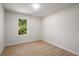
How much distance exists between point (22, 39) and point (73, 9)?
11.7 feet

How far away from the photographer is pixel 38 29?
559 centimetres

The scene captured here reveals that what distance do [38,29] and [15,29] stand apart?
1945 millimetres

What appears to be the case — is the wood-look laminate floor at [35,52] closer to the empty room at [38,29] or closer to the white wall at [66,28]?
the empty room at [38,29]

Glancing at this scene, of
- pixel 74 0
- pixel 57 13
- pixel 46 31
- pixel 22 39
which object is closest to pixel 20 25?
pixel 22 39

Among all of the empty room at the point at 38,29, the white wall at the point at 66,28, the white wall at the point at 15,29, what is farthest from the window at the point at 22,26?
the white wall at the point at 66,28

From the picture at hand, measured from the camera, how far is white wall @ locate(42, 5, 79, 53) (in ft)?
9.16

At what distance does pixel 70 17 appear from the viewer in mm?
3020

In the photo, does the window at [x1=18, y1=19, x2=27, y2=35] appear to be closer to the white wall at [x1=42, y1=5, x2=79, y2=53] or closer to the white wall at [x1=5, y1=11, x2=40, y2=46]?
the white wall at [x1=5, y1=11, x2=40, y2=46]

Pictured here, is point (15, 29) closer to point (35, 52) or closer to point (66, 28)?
point (35, 52)

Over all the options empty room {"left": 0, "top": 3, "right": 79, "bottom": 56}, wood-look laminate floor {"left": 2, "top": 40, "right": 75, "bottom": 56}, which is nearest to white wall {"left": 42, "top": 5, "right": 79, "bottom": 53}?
empty room {"left": 0, "top": 3, "right": 79, "bottom": 56}

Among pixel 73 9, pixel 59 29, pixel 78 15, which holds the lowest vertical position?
pixel 59 29

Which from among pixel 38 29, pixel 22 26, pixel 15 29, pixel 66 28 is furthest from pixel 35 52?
pixel 38 29

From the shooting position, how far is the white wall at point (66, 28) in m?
2.79

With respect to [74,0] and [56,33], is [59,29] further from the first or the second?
[74,0]
